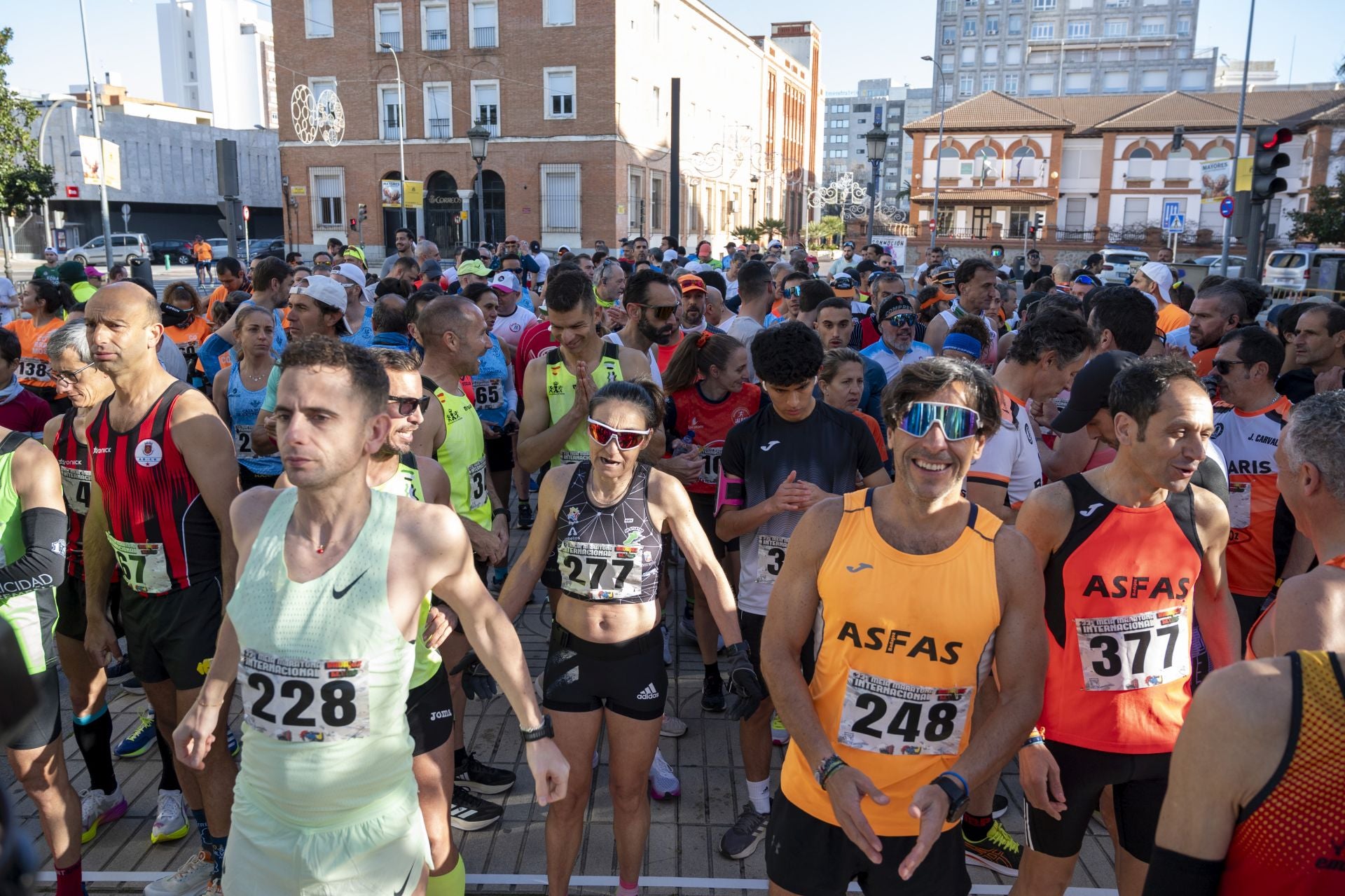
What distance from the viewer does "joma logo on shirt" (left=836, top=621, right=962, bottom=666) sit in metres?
2.50

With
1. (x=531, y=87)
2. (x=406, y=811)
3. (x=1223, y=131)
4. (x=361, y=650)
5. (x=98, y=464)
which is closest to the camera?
(x=361, y=650)

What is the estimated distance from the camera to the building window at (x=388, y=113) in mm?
43156

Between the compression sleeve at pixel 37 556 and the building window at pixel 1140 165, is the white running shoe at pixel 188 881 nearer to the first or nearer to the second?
the compression sleeve at pixel 37 556

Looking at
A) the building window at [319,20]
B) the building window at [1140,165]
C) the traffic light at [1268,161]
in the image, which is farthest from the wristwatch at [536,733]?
the building window at [1140,165]

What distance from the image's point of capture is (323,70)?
142ft

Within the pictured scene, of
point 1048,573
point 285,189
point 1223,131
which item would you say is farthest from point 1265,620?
point 1223,131

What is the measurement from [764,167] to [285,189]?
32810mm

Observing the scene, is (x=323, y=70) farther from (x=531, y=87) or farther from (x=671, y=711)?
(x=671, y=711)

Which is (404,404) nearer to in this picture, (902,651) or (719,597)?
(719,597)

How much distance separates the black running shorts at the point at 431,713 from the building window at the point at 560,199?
4104 centimetres

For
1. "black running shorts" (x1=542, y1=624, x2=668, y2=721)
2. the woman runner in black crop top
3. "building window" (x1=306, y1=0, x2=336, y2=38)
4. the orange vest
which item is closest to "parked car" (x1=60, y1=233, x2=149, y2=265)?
"building window" (x1=306, y1=0, x2=336, y2=38)

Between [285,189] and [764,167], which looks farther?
[764,167]

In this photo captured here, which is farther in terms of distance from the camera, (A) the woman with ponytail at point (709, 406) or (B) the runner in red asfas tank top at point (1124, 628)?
(A) the woman with ponytail at point (709, 406)

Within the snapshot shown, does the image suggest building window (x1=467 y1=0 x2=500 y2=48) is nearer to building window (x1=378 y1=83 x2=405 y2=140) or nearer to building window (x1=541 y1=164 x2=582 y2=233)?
building window (x1=378 y1=83 x2=405 y2=140)
